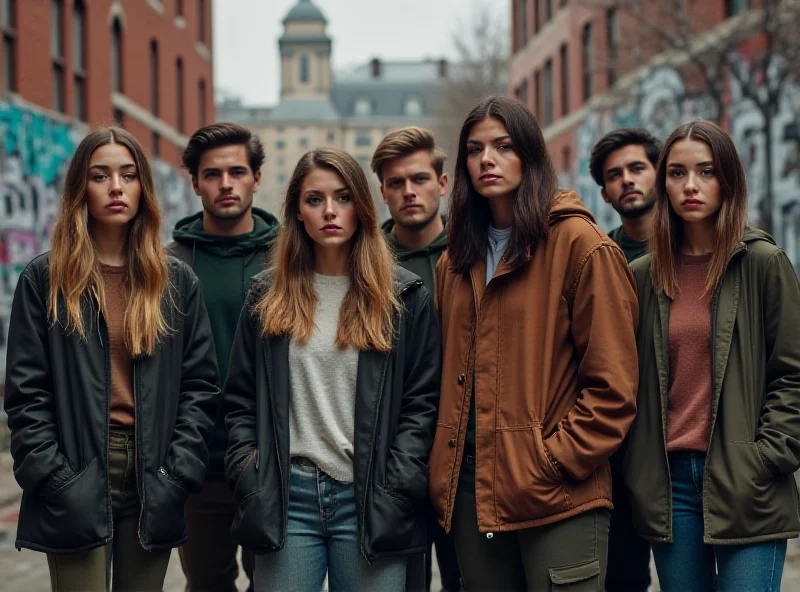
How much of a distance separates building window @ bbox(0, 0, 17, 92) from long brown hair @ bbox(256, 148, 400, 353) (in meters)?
10.7

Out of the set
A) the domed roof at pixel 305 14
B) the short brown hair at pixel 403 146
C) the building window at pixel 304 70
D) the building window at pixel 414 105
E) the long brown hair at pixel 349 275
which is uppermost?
the domed roof at pixel 305 14

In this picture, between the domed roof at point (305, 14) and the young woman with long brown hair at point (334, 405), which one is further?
the domed roof at point (305, 14)

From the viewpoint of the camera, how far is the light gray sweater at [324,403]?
144 inches

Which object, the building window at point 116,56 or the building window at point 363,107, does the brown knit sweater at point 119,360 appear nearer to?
the building window at point 116,56

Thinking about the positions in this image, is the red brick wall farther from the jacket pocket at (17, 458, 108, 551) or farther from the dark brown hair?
the jacket pocket at (17, 458, 108, 551)

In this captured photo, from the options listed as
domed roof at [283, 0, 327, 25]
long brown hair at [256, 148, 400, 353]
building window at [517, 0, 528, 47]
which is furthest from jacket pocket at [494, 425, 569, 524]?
domed roof at [283, 0, 327, 25]

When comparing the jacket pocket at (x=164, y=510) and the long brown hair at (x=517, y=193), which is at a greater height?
the long brown hair at (x=517, y=193)

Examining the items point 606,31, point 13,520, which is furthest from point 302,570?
point 606,31

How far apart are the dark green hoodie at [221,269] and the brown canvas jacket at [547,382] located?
1.29 m

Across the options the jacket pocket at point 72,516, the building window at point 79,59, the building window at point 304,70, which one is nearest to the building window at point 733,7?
the building window at point 79,59

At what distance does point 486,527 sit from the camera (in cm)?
350

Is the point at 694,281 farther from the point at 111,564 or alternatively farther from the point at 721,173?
the point at 111,564

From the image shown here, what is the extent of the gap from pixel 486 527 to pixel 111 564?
4.62ft

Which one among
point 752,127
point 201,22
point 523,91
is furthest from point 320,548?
point 523,91
